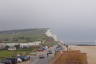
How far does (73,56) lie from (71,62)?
39 centimetres

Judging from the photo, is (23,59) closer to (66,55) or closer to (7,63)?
(7,63)

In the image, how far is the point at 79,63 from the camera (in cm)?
1877

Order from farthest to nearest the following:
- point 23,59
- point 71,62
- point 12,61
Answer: point 23,59
point 12,61
point 71,62

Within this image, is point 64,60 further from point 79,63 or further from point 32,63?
point 32,63

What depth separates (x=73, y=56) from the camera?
61.5ft

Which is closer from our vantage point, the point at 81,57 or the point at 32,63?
the point at 81,57

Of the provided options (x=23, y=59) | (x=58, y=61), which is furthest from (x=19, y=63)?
(x=58, y=61)

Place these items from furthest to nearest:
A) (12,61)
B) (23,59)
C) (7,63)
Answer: (23,59) < (12,61) < (7,63)

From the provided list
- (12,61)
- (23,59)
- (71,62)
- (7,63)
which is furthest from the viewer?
(23,59)

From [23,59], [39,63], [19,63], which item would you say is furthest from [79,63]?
[23,59]

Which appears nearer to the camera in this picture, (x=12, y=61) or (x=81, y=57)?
(x=81, y=57)

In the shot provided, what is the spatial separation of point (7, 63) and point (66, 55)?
32.7 ft

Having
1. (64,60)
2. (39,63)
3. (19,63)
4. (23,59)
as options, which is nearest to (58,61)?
(64,60)

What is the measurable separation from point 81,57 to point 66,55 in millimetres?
941
